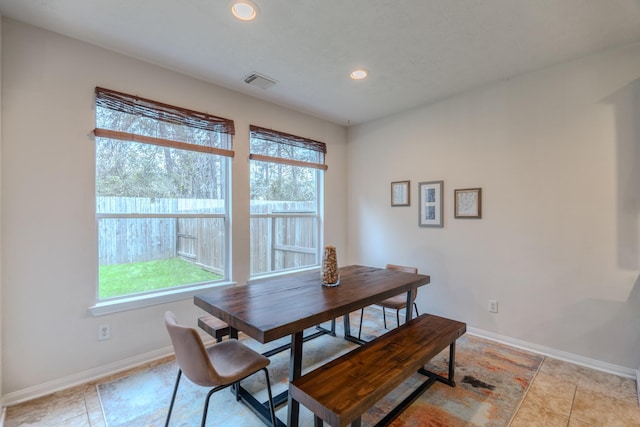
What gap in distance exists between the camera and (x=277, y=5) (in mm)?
1860

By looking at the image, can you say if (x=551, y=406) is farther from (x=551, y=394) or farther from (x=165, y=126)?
(x=165, y=126)

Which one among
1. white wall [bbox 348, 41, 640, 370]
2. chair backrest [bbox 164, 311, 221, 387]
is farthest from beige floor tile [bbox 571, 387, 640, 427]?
chair backrest [bbox 164, 311, 221, 387]

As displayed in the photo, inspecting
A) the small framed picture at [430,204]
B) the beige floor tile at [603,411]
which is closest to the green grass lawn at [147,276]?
the small framed picture at [430,204]

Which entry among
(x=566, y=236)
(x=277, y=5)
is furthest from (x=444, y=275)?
(x=277, y=5)

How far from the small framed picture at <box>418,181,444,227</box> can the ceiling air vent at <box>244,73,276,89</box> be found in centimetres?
212

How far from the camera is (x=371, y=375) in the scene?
156 cm

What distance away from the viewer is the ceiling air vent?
111 inches

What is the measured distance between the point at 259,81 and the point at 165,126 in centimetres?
100

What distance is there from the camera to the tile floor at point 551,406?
5.99 ft

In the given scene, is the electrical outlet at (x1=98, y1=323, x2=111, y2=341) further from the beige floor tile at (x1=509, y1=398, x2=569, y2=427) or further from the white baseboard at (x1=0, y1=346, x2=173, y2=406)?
the beige floor tile at (x1=509, y1=398, x2=569, y2=427)

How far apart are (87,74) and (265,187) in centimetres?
188

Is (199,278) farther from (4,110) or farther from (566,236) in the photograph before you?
(566,236)

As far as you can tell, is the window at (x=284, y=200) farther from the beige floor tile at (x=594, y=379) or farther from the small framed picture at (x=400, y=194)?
the beige floor tile at (x=594, y=379)

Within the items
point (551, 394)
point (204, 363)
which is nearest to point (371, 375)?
point (204, 363)
